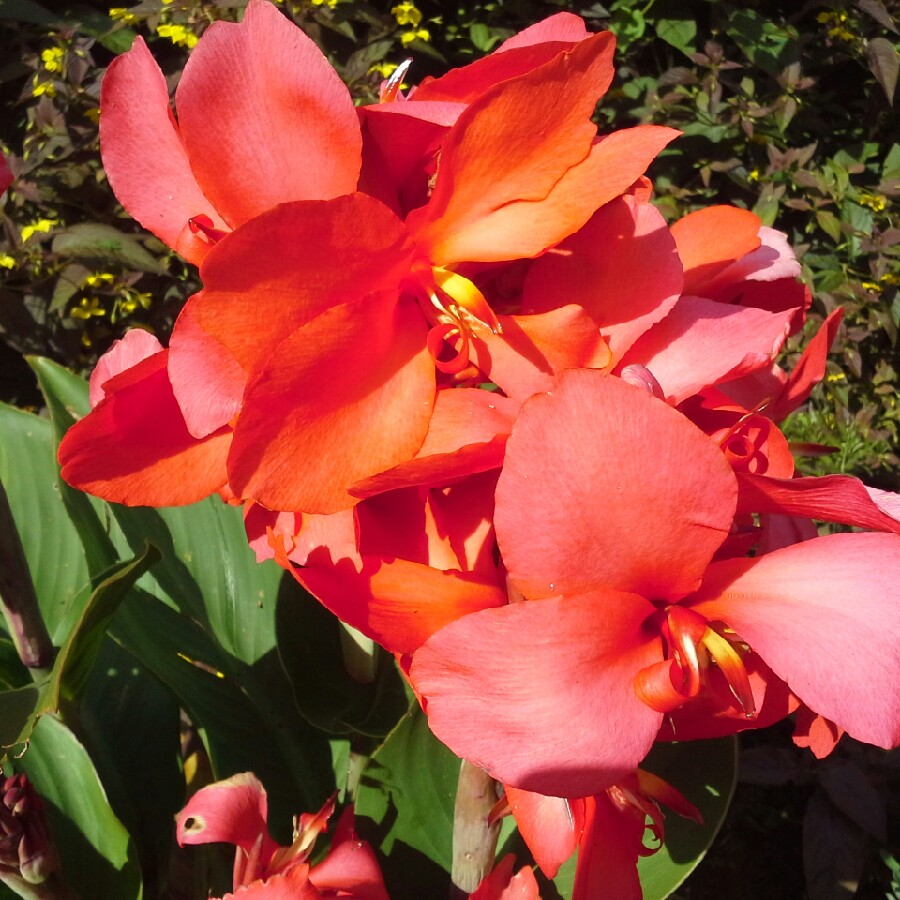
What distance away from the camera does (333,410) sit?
0.38 metres

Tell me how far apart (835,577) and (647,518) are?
0.30 feet

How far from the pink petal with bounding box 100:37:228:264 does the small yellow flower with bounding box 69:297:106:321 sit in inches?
48.0

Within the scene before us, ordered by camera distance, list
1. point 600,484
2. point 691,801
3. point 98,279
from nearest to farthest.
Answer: point 600,484 → point 691,801 → point 98,279

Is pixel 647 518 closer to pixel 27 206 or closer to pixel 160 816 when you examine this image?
pixel 160 816

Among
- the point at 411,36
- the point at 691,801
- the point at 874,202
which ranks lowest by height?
the point at 874,202

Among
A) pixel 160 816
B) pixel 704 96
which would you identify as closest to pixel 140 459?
pixel 160 816

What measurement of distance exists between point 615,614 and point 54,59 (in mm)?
1474

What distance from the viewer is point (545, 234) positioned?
382 millimetres

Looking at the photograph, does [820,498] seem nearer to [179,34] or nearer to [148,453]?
[148,453]

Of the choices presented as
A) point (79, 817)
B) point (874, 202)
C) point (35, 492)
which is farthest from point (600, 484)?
point (874, 202)

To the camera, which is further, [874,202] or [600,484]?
[874,202]

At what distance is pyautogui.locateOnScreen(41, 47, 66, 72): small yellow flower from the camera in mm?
1438

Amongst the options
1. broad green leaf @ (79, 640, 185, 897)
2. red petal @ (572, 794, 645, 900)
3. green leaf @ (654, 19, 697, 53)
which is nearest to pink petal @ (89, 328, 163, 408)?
red petal @ (572, 794, 645, 900)

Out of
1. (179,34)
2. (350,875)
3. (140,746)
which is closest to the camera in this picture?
(350,875)
